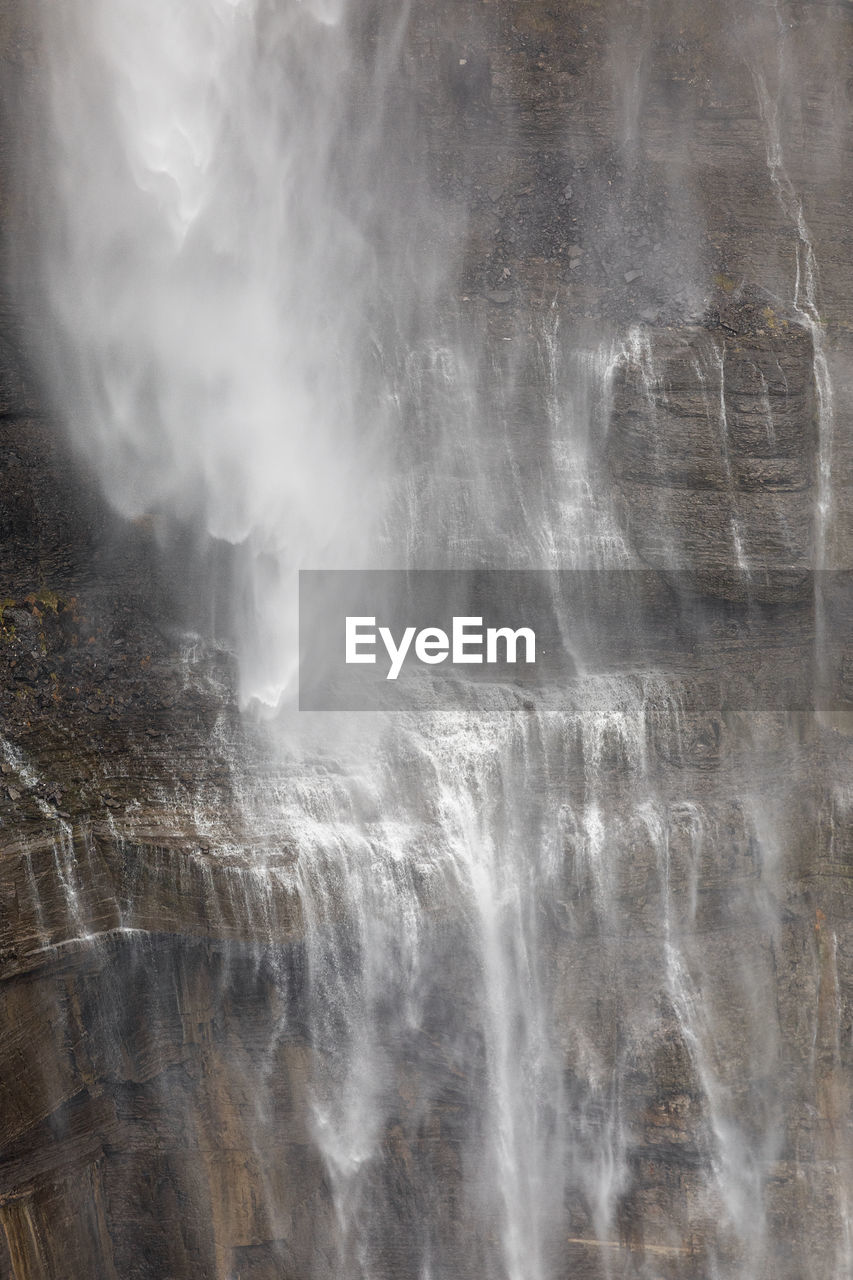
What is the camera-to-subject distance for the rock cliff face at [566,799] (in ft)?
42.9

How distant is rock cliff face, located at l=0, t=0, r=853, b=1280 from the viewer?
42.9 feet

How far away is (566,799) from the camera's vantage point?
1467cm

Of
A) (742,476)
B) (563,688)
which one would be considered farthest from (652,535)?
(563,688)

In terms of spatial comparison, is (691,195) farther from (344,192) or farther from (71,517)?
(71,517)

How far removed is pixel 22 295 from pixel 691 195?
10613mm

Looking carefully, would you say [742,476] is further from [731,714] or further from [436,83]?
[436,83]

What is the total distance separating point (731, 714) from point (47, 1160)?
11.2 metres

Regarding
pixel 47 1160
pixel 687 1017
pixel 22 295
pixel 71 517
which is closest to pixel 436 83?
pixel 22 295

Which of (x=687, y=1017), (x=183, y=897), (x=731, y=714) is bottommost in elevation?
(x=687, y=1017)

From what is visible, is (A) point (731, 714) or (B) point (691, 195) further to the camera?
(B) point (691, 195)

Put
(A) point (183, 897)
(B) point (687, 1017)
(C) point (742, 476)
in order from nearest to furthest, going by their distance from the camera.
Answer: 1. (A) point (183, 897)
2. (B) point (687, 1017)
3. (C) point (742, 476)

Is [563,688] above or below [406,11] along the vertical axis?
below

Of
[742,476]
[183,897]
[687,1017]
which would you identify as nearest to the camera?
[183,897]

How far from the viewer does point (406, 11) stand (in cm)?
1623
